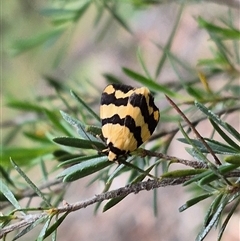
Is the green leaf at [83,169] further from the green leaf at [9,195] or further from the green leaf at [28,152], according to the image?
the green leaf at [28,152]

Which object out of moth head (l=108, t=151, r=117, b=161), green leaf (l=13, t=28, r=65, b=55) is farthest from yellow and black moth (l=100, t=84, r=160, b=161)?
green leaf (l=13, t=28, r=65, b=55)

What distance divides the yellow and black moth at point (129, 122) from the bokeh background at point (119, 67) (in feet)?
1.88

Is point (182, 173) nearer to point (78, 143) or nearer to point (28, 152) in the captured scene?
point (78, 143)

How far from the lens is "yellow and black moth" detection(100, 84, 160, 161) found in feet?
1.19

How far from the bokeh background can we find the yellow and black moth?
22.6 inches

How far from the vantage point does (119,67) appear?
6.85 ft

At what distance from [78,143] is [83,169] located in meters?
0.02

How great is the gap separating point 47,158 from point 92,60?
1628mm

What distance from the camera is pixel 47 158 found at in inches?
24.6

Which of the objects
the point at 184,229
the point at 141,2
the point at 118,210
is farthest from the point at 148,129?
the point at 118,210

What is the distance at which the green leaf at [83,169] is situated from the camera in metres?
0.36

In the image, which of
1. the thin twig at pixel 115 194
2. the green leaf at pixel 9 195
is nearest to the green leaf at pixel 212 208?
the thin twig at pixel 115 194

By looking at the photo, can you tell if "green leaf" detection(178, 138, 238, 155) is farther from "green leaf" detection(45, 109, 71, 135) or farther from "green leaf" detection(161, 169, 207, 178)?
"green leaf" detection(45, 109, 71, 135)

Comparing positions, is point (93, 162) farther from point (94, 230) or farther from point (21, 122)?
point (94, 230)
